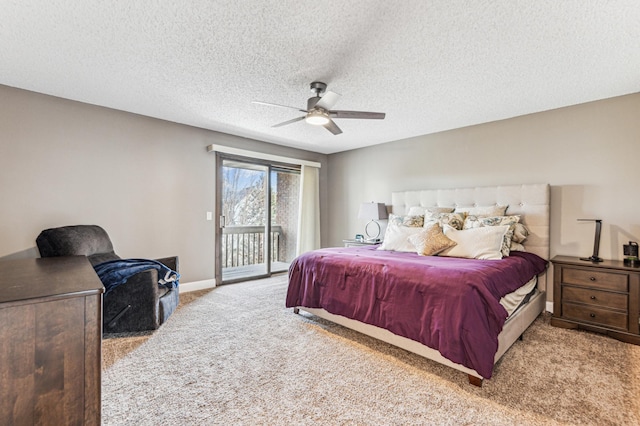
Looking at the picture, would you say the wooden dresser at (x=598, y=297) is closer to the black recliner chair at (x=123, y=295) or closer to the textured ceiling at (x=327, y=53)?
the textured ceiling at (x=327, y=53)

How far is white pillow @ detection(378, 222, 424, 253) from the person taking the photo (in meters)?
3.46

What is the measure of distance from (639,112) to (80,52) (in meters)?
5.16

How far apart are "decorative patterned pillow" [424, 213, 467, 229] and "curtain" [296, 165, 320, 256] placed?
2.48 m

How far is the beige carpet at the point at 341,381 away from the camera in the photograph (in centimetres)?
169

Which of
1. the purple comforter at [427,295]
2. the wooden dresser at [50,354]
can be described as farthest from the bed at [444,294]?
the wooden dresser at [50,354]

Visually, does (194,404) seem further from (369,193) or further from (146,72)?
(369,193)

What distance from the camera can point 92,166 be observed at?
11.3 feet

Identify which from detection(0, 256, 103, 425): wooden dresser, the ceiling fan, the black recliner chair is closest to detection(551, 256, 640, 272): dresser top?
the ceiling fan

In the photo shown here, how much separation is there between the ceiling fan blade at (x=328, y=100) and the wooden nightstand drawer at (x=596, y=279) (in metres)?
2.79

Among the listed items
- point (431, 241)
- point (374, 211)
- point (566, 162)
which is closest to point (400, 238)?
point (431, 241)

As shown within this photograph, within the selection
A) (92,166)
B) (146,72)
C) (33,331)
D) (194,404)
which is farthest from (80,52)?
(194,404)

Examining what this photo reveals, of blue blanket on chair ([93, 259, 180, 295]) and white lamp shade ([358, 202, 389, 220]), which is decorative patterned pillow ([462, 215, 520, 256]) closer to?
white lamp shade ([358, 202, 389, 220])

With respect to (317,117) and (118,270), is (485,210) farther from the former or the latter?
(118,270)

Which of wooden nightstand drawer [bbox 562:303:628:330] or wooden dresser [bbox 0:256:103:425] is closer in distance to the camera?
wooden dresser [bbox 0:256:103:425]
